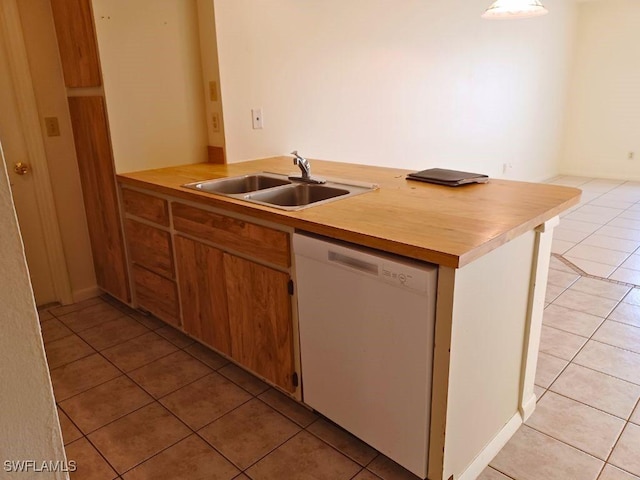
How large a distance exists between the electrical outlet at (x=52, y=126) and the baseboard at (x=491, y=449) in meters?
2.77

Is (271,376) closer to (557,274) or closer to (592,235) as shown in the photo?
(557,274)

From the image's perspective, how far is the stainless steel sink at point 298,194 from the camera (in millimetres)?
2182

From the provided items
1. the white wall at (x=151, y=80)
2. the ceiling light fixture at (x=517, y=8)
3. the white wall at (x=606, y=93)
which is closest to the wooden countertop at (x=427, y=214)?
the white wall at (x=151, y=80)

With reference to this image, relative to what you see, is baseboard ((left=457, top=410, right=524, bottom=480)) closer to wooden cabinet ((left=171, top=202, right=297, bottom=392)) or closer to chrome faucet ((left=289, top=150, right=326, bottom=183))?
wooden cabinet ((left=171, top=202, right=297, bottom=392))

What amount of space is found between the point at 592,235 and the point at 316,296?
11.7 feet

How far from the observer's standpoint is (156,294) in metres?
2.65

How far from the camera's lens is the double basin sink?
211 centimetres

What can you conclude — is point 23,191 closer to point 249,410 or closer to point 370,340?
point 249,410

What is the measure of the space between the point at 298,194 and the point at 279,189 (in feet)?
0.36

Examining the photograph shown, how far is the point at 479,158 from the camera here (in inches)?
201

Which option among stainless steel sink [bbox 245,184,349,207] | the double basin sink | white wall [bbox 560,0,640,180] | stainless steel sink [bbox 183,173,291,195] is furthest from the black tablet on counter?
white wall [bbox 560,0,640,180]

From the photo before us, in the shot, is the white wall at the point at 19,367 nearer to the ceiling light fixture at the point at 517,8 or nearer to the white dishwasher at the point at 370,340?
the white dishwasher at the point at 370,340

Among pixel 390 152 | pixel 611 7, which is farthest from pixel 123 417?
pixel 611 7

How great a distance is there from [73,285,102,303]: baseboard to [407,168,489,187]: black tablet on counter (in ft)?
7.25
